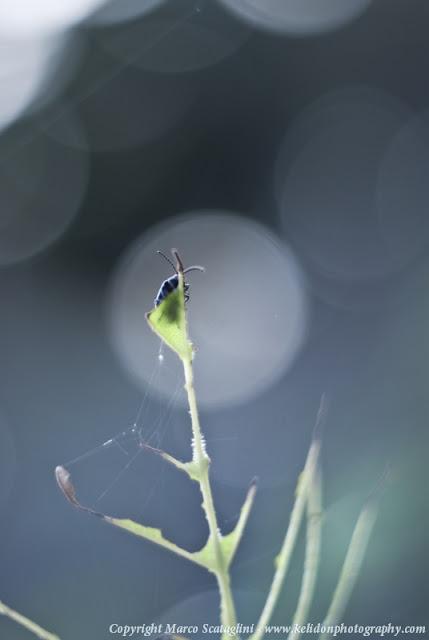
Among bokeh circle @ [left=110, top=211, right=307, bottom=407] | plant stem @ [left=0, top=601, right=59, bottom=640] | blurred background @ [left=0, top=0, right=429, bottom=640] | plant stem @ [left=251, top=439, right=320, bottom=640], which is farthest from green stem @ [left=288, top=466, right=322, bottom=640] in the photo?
bokeh circle @ [left=110, top=211, right=307, bottom=407]

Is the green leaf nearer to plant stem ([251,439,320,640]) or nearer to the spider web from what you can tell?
plant stem ([251,439,320,640])

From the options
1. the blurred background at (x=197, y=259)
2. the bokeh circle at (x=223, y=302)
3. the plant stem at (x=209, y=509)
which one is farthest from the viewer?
Answer: the bokeh circle at (x=223, y=302)

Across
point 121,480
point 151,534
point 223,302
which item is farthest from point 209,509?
point 223,302

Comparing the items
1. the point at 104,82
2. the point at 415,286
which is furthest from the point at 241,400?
the point at 104,82

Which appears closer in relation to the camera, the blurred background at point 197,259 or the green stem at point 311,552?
the green stem at point 311,552

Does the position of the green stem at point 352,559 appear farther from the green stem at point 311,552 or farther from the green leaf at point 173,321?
the green leaf at point 173,321

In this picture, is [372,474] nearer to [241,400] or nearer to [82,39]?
[241,400]

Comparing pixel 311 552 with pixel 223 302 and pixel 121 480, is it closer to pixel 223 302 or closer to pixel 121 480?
pixel 121 480

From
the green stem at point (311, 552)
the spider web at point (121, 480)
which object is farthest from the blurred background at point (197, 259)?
the green stem at point (311, 552)
